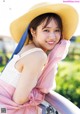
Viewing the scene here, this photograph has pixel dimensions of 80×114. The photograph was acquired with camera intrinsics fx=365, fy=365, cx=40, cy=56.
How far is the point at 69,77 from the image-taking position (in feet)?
11.4

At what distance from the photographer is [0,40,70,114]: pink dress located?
1.43 m

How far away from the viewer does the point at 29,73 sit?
137 centimetres

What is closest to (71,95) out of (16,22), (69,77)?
(69,77)

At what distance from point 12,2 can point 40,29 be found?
0.92 meters

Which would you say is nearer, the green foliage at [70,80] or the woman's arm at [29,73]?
the woman's arm at [29,73]

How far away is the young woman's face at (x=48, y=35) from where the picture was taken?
145 cm

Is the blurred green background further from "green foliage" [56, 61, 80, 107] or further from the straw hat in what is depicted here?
the straw hat

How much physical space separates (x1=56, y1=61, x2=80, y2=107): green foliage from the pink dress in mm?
1975

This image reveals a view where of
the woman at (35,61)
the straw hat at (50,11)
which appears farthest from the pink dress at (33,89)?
the straw hat at (50,11)

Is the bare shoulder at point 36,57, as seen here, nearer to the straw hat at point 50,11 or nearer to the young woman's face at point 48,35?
the young woman's face at point 48,35

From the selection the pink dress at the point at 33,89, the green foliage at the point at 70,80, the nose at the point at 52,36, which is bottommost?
the green foliage at the point at 70,80

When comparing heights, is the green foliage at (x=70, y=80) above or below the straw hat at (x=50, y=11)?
below

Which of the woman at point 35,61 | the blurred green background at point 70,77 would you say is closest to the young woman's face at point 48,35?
the woman at point 35,61

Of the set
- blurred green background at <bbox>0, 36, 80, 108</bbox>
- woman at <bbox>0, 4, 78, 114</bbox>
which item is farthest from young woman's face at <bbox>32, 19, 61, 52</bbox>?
blurred green background at <bbox>0, 36, 80, 108</bbox>
